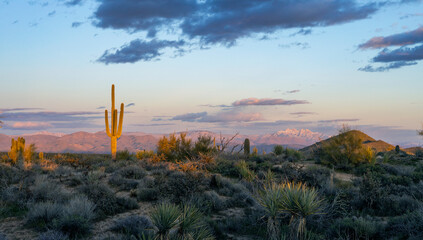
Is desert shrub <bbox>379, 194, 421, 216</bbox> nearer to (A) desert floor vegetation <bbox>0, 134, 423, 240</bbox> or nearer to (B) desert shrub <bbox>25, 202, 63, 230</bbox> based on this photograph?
(A) desert floor vegetation <bbox>0, 134, 423, 240</bbox>

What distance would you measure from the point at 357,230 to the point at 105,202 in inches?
297

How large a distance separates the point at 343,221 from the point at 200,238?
409cm

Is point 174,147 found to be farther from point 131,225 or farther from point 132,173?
point 131,225

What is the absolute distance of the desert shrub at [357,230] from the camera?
27.0 ft

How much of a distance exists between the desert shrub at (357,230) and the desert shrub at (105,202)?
6592 millimetres

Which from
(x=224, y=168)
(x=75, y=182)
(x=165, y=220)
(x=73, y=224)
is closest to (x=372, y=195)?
(x=165, y=220)

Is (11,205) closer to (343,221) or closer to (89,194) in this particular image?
(89,194)

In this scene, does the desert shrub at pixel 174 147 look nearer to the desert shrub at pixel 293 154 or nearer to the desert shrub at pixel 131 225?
the desert shrub at pixel 293 154

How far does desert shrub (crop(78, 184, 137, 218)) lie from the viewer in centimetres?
1078

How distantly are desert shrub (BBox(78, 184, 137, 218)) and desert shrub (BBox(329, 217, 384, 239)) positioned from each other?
6.59 metres

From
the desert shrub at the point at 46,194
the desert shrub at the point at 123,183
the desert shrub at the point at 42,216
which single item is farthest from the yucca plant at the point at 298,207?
the desert shrub at the point at 123,183

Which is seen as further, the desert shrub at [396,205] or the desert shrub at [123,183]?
the desert shrub at [123,183]

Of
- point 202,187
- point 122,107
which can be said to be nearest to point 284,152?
point 122,107

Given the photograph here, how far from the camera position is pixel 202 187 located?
1310 centimetres
